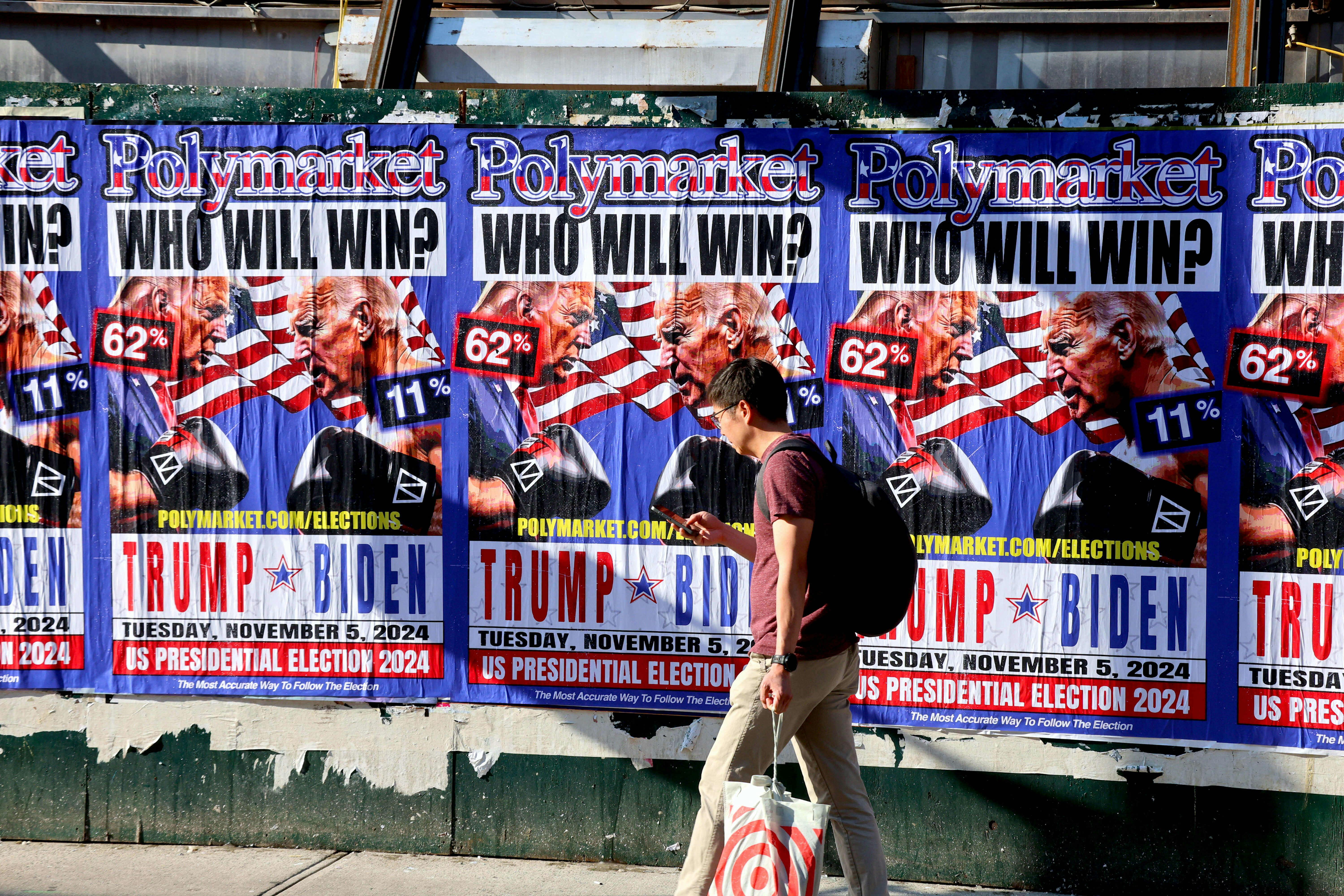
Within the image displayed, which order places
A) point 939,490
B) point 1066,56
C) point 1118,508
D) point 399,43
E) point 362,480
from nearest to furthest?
point 1118,508, point 939,490, point 362,480, point 399,43, point 1066,56

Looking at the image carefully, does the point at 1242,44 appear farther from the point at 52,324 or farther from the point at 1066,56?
the point at 52,324

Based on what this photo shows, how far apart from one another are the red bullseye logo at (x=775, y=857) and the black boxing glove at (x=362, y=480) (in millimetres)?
1878

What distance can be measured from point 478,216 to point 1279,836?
3.81 metres

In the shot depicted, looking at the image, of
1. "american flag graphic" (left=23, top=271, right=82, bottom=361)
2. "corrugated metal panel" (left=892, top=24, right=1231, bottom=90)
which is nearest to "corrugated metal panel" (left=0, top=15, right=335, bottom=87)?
"american flag graphic" (left=23, top=271, right=82, bottom=361)

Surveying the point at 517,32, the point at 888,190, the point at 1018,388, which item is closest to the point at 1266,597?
the point at 1018,388

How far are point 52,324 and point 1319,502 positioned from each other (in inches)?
195

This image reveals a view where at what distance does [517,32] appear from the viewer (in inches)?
239

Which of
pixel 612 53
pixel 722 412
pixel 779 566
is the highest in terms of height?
pixel 612 53

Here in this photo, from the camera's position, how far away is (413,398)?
4.31 metres

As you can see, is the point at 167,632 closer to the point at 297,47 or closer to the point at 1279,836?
the point at 297,47

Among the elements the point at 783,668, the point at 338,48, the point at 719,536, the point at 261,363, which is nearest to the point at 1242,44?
the point at 719,536

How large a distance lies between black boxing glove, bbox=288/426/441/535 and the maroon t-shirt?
1.58 meters

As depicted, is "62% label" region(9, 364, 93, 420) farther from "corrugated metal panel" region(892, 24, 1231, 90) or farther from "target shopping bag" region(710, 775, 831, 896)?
"corrugated metal panel" region(892, 24, 1231, 90)

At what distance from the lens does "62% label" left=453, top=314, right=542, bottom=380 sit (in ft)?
14.0
